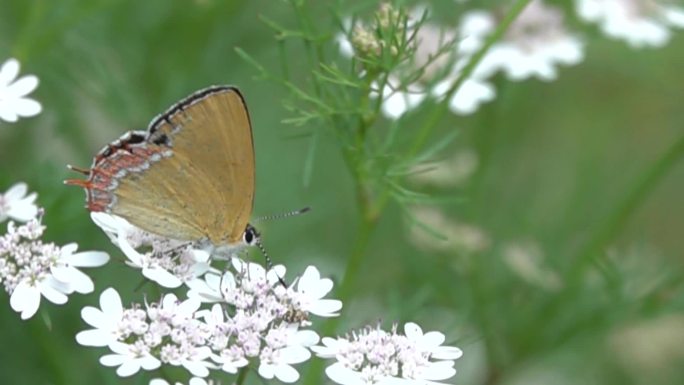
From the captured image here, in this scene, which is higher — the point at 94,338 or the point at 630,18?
the point at 630,18

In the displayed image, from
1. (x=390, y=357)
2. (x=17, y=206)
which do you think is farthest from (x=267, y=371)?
(x=17, y=206)

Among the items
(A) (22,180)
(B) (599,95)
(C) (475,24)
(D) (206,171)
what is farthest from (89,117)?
(B) (599,95)

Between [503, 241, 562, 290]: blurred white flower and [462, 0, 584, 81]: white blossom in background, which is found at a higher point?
[462, 0, 584, 81]: white blossom in background

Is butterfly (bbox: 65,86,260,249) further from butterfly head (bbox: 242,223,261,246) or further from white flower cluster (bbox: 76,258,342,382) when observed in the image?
white flower cluster (bbox: 76,258,342,382)

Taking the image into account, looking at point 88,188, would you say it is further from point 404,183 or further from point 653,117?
point 653,117

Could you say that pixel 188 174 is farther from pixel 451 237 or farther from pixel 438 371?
pixel 451 237

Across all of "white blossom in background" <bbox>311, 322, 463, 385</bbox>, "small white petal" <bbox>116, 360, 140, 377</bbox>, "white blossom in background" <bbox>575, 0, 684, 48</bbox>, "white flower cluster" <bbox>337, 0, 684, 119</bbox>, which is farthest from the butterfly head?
"white blossom in background" <bbox>575, 0, 684, 48</bbox>

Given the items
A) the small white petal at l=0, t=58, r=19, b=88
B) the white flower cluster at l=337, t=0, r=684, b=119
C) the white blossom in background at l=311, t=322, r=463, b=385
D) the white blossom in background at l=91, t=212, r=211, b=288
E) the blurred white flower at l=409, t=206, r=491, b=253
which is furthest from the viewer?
the blurred white flower at l=409, t=206, r=491, b=253

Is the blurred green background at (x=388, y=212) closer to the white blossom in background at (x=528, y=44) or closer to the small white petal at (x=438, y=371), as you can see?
the white blossom in background at (x=528, y=44)
